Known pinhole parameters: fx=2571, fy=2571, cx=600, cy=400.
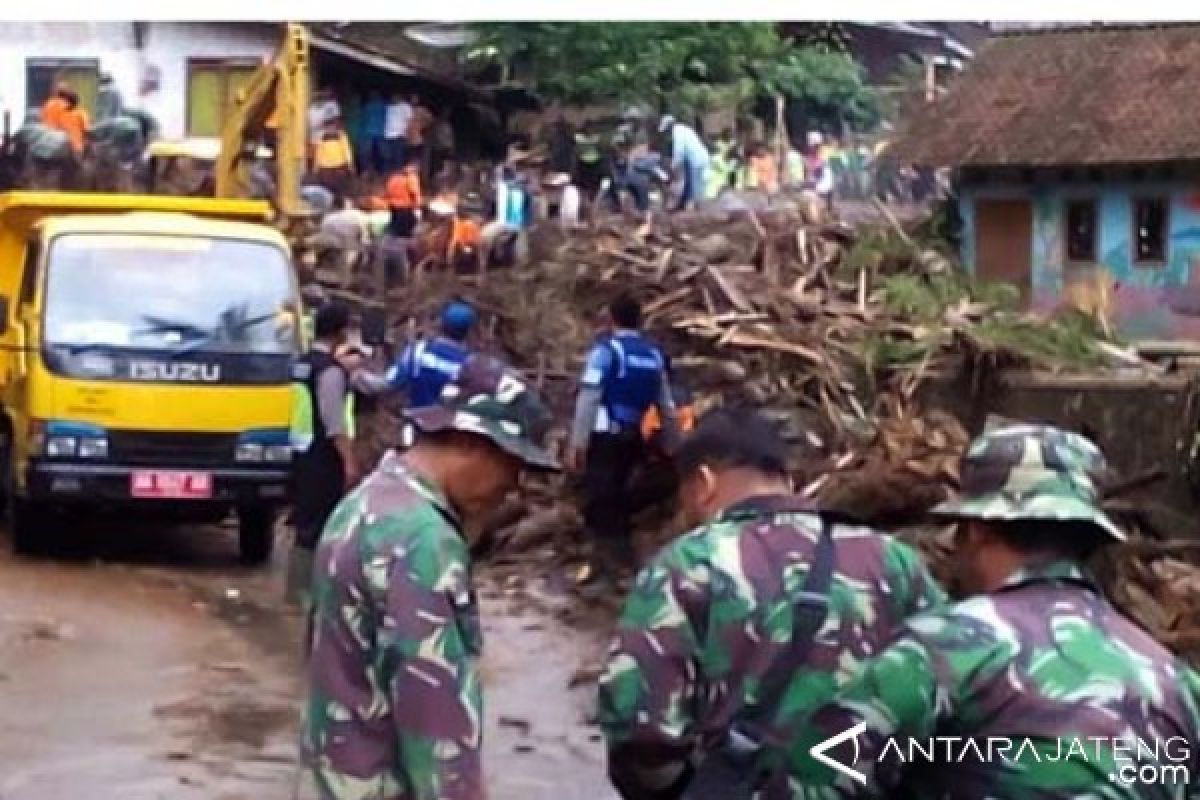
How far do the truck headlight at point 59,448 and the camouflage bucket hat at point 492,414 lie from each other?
29.7ft

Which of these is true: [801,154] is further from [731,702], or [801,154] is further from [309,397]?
[731,702]

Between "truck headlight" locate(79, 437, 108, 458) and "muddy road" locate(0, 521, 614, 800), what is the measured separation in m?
0.64

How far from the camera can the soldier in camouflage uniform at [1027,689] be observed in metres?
3.43

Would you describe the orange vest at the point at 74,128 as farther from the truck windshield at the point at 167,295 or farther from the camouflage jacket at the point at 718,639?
the camouflage jacket at the point at 718,639

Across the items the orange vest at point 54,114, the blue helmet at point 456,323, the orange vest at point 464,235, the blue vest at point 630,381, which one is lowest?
the blue vest at point 630,381

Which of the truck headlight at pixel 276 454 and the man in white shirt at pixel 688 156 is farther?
the man in white shirt at pixel 688 156

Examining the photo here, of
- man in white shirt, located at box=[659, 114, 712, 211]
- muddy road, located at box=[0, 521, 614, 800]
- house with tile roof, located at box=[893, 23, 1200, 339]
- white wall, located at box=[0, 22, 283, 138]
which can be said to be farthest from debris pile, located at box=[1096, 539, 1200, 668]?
white wall, located at box=[0, 22, 283, 138]

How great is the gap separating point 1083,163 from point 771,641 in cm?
2270

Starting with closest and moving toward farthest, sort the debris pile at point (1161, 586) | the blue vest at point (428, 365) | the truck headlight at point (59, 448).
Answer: the debris pile at point (1161, 586)
the blue vest at point (428, 365)
the truck headlight at point (59, 448)

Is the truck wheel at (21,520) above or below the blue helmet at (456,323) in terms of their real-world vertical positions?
below

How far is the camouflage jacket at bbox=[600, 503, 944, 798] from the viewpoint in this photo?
424 centimetres

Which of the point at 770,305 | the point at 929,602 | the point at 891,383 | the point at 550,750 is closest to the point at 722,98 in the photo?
the point at 770,305

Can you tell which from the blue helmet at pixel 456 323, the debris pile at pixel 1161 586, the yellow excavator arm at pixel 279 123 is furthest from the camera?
the yellow excavator arm at pixel 279 123

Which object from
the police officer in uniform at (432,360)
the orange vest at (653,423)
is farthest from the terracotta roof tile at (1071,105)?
Result: the police officer in uniform at (432,360)
